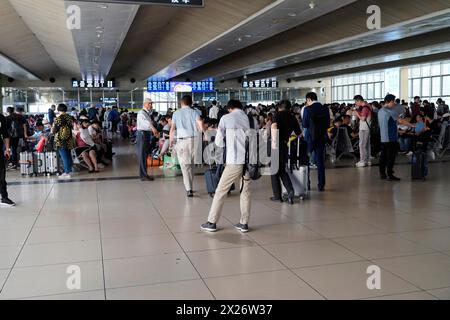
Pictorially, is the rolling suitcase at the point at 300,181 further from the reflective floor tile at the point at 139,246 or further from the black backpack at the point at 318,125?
the reflective floor tile at the point at 139,246

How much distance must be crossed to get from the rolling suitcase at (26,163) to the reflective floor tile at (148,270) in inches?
282

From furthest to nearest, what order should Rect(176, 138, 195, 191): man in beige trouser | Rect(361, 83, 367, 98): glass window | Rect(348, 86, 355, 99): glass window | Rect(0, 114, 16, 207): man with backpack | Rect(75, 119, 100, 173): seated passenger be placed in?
Rect(348, 86, 355, 99): glass window → Rect(361, 83, 367, 98): glass window → Rect(75, 119, 100, 173): seated passenger → Rect(176, 138, 195, 191): man in beige trouser → Rect(0, 114, 16, 207): man with backpack

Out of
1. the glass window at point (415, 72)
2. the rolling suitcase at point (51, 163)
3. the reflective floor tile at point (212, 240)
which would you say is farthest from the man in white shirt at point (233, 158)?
the glass window at point (415, 72)

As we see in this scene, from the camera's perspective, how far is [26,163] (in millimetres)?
10992

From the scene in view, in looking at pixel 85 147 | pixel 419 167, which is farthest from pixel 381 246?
pixel 85 147

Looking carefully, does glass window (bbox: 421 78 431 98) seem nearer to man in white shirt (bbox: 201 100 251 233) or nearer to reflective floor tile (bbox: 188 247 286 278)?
man in white shirt (bbox: 201 100 251 233)

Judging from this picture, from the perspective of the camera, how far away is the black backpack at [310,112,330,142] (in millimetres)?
8586

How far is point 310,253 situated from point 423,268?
110cm

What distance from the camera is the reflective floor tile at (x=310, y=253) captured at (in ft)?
15.2

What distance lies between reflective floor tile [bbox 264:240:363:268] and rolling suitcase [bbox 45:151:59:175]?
24.2ft

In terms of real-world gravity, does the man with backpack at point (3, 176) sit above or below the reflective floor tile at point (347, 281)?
above

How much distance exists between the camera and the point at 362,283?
4016 millimetres

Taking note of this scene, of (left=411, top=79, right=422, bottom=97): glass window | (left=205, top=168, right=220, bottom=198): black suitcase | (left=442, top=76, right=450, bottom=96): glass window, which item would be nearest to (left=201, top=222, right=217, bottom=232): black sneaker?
(left=205, top=168, right=220, bottom=198): black suitcase
